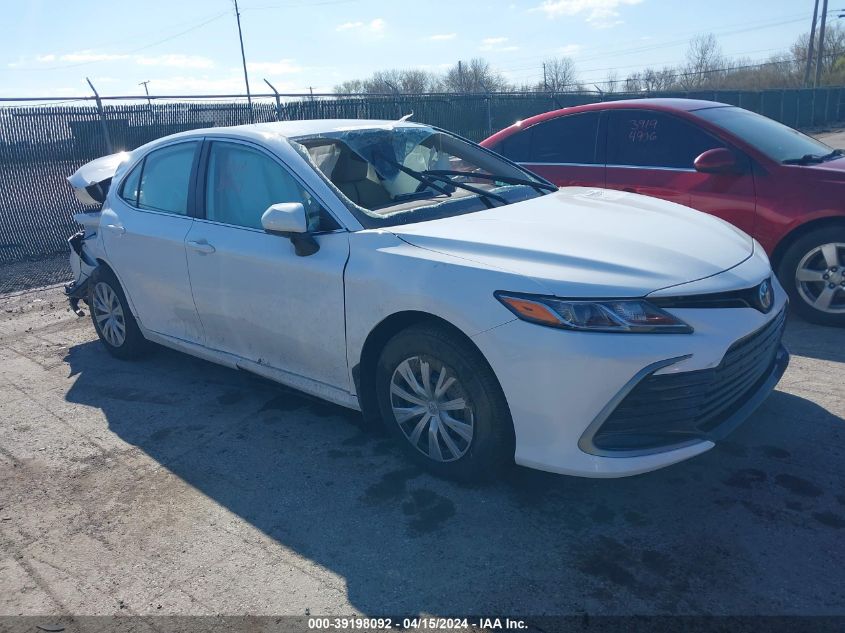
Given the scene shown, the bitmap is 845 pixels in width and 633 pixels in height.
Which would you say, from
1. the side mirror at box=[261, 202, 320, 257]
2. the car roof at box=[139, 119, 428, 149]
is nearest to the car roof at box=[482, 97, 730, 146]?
the car roof at box=[139, 119, 428, 149]

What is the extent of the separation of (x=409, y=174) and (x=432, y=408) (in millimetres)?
1535

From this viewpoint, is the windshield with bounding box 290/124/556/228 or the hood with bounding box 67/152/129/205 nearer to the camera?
the windshield with bounding box 290/124/556/228

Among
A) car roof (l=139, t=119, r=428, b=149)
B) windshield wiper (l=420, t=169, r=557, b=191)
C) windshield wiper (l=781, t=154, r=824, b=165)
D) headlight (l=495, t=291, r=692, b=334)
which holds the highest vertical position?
car roof (l=139, t=119, r=428, b=149)

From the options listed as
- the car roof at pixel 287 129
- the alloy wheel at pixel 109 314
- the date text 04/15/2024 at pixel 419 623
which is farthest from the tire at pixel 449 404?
the alloy wheel at pixel 109 314

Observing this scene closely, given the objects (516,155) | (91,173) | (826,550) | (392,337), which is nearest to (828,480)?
(826,550)

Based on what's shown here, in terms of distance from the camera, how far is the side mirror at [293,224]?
3623 millimetres

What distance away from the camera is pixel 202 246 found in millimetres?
4367

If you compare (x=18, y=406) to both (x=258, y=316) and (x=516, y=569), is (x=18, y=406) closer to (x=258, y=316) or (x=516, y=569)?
(x=258, y=316)

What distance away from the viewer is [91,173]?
6000mm

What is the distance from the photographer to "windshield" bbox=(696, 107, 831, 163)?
5.73 metres

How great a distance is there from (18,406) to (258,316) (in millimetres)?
2048

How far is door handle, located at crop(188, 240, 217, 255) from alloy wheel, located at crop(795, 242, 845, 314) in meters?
4.17

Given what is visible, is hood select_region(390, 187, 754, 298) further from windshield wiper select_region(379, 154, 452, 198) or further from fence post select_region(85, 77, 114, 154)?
fence post select_region(85, 77, 114, 154)

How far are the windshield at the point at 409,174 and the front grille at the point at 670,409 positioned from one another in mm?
1500
